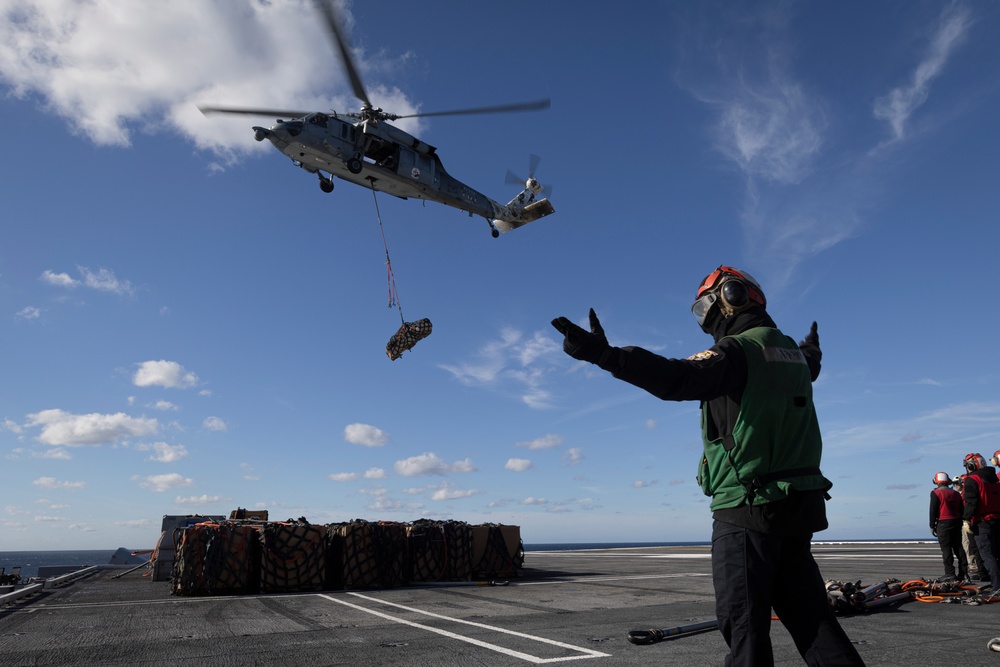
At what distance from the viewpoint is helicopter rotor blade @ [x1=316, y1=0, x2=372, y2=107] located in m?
18.8

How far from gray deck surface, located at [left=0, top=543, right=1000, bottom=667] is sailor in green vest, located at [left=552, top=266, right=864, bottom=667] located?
9.57 ft

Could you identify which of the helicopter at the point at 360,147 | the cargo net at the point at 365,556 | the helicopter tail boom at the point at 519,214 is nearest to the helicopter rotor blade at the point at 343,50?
the helicopter at the point at 360,147

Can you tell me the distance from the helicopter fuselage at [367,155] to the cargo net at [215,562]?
1206 cm

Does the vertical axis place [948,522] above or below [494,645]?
above

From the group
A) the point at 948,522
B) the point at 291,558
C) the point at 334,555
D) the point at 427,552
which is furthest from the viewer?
the point at 427,552

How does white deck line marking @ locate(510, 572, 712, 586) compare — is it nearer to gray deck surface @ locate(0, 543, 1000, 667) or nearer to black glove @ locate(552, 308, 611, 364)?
gray deck surface @ locate(0, 543, 1000, 667)

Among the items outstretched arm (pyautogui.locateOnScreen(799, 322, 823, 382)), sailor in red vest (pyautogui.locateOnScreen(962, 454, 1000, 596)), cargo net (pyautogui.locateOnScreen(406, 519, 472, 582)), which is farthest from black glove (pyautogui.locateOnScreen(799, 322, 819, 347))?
cargo net (pyautogui.locateOnScreen(406, 519, 472, 582))

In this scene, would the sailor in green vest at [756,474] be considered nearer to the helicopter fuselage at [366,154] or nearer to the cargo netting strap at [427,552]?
the cargo netting strap at [427,552]

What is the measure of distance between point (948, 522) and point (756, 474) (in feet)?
37.7

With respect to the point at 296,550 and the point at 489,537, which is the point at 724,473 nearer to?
the point at 296,550

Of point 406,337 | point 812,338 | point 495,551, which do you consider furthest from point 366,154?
point 812,338

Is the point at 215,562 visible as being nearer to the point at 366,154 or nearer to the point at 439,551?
the point at 439,551

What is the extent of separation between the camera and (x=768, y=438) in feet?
10.2

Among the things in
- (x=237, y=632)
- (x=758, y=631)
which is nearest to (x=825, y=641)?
(x=758, y=631)
